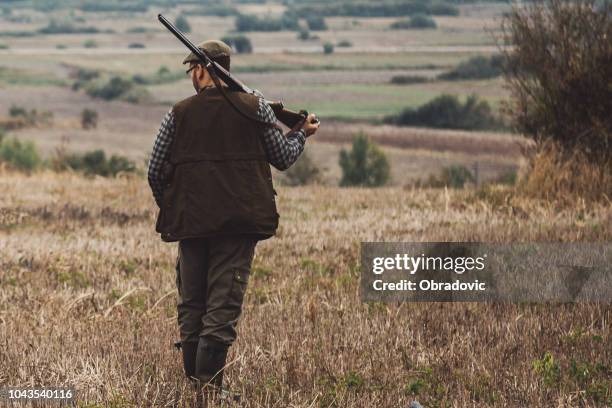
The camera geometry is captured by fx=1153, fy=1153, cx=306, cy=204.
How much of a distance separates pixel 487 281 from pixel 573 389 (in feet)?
9.47

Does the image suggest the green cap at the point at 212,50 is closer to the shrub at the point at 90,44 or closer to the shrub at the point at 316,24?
the shrub at the point at 316,24

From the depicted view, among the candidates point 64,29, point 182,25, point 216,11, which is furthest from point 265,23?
point 64,29

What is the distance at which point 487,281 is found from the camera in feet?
30.3

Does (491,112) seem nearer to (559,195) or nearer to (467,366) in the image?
(559,195)

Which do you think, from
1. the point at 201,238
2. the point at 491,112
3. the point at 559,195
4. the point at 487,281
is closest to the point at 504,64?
the point at 559,195

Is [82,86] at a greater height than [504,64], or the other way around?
[504,64]

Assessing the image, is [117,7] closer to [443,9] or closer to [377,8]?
[377,8]

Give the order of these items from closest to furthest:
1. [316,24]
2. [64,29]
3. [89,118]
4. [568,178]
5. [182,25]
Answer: [568,178]
[89,118]
[182,25]
[316,24]
[64,29]

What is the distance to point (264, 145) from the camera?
20.4 ft

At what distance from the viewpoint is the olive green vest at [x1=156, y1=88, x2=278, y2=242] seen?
19.6 feet

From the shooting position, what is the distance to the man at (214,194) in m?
5.99

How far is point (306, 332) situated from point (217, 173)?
6.26ft

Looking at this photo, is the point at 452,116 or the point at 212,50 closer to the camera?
the point at 212,50

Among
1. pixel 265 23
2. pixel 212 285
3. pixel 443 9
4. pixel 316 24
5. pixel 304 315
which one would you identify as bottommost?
pixel 265 23
